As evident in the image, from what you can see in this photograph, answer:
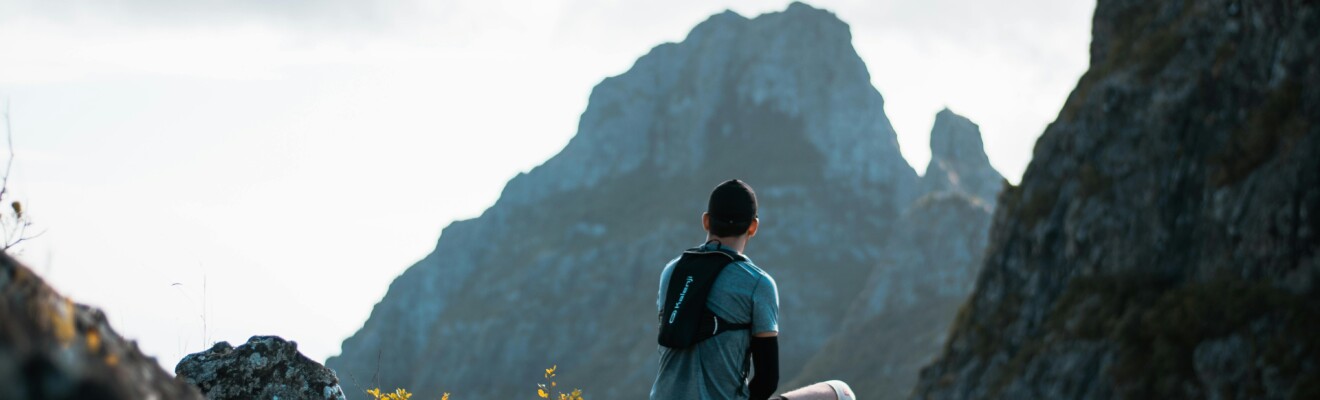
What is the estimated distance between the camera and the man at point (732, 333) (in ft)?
25.4

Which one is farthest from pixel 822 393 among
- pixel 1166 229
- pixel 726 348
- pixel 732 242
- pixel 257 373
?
pixel 1166 229

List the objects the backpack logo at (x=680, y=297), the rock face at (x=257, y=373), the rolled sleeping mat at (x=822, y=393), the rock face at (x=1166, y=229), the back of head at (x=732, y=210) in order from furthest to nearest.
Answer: the rock face at (x=1166, y=229) → the rock face at (x=257, y=373) → the rolled sleeping mat at (x=822, y=393) → the back of head at (x=732, y=210) → the backpack logo at (x=680, y=297)

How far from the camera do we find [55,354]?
115 inches

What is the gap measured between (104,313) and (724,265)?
4.33 meters

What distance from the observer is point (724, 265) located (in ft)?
25.7

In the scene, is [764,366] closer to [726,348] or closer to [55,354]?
[726,348]

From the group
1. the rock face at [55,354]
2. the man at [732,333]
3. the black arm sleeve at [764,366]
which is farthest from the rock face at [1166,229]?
the rock face at [55,354]

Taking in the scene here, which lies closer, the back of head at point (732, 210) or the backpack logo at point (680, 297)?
the backpack logo at point (680, 297)

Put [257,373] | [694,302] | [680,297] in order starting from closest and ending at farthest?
[694,302], [680,297], [257,373]

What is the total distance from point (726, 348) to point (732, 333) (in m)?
0.12

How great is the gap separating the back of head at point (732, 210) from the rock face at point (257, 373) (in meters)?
4.74

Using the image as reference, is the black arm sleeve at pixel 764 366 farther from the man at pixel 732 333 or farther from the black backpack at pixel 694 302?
the black backpack at pixel 694 302

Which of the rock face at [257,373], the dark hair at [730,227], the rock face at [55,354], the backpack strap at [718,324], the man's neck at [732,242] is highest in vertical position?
the dark hair at [730,227]

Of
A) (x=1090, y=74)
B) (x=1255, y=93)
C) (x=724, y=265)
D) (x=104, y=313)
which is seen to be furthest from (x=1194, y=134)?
(x=104, y=313)
